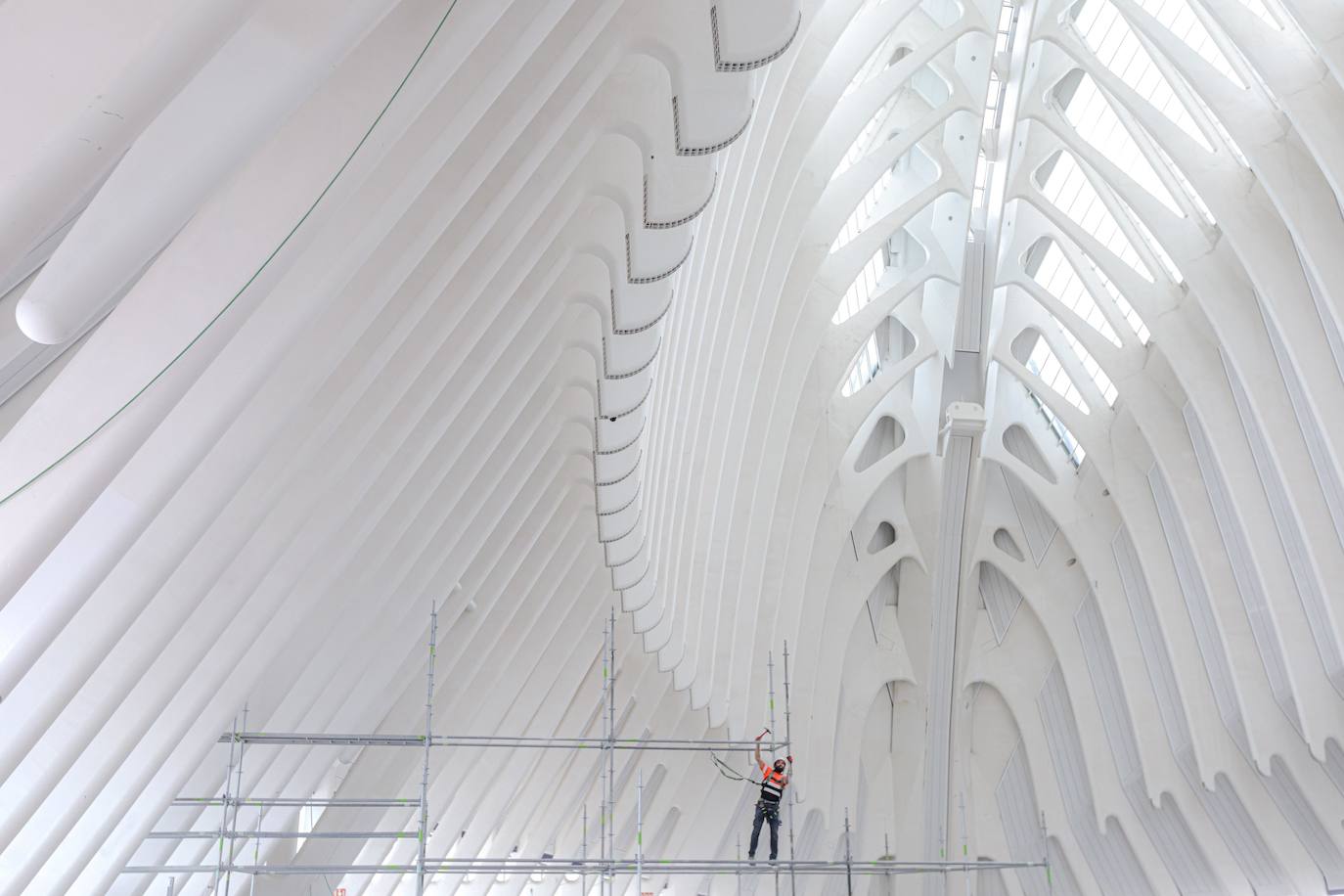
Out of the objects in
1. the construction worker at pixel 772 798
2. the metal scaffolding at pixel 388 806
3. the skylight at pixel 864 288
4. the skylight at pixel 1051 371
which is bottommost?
the metal scaffolding at pixel 388 806

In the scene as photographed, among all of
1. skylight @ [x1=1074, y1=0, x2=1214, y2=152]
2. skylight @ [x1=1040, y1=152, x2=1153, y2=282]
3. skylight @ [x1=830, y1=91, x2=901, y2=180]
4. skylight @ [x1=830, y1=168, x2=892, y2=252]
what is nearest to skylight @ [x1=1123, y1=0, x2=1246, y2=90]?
skylight @ [x1=1074, y1=0, x2=1214, y2=152]

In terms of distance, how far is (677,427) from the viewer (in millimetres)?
15906

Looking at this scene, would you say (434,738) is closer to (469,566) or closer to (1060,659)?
(469,566)

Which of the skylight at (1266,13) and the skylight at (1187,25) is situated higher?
the skylight at (1187,25)

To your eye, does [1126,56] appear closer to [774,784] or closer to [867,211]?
[867,211]

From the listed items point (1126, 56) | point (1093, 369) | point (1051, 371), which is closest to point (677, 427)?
point (1126, 56)

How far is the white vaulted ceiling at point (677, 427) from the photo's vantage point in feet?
18.3

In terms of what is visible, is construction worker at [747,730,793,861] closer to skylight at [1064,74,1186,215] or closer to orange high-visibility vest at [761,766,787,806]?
orange high-visibility vest at [761,766,787,806]

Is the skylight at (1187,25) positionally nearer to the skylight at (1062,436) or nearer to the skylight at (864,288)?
the skylight at (864,288)

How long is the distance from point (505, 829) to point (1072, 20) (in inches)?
594

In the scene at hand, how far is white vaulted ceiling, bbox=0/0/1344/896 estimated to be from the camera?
18.3 ft

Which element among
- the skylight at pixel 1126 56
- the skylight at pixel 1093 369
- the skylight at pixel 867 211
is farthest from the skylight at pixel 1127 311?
the skylight at pixel 867 211

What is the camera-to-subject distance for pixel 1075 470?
27188mm

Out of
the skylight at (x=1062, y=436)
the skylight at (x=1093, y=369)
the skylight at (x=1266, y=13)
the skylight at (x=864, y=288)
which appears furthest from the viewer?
the skylight at (x=1062, y=436)
